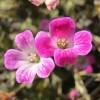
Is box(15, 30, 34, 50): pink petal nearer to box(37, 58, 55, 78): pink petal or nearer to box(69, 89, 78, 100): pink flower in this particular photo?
box(37, 58, 55, 78): pink petal

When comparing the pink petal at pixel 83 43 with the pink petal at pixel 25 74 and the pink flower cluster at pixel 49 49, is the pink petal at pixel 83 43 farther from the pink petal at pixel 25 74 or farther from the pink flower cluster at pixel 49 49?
the pink petal at pixel 25 74

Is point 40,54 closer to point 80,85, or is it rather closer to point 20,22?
point 80,85

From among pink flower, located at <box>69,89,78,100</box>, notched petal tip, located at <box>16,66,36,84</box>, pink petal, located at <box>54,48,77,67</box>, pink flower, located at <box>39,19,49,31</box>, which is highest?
pink petal, located at <box>54,48,77,67</box>

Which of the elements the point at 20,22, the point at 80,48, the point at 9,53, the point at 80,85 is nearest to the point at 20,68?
the point at 9,53

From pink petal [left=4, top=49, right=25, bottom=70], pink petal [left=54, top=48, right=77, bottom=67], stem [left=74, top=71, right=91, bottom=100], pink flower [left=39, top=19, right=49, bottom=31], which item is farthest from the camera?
pink flower [left=39, top=19, right=49, bottom=31]

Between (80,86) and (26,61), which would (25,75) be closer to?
(26,61)

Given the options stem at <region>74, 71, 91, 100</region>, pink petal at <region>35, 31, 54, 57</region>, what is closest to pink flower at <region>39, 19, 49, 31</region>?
stem at <region>74, 71, 91, 100</region>

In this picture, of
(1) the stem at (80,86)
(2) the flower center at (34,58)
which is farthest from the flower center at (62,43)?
(1) the stem at (80,86)
